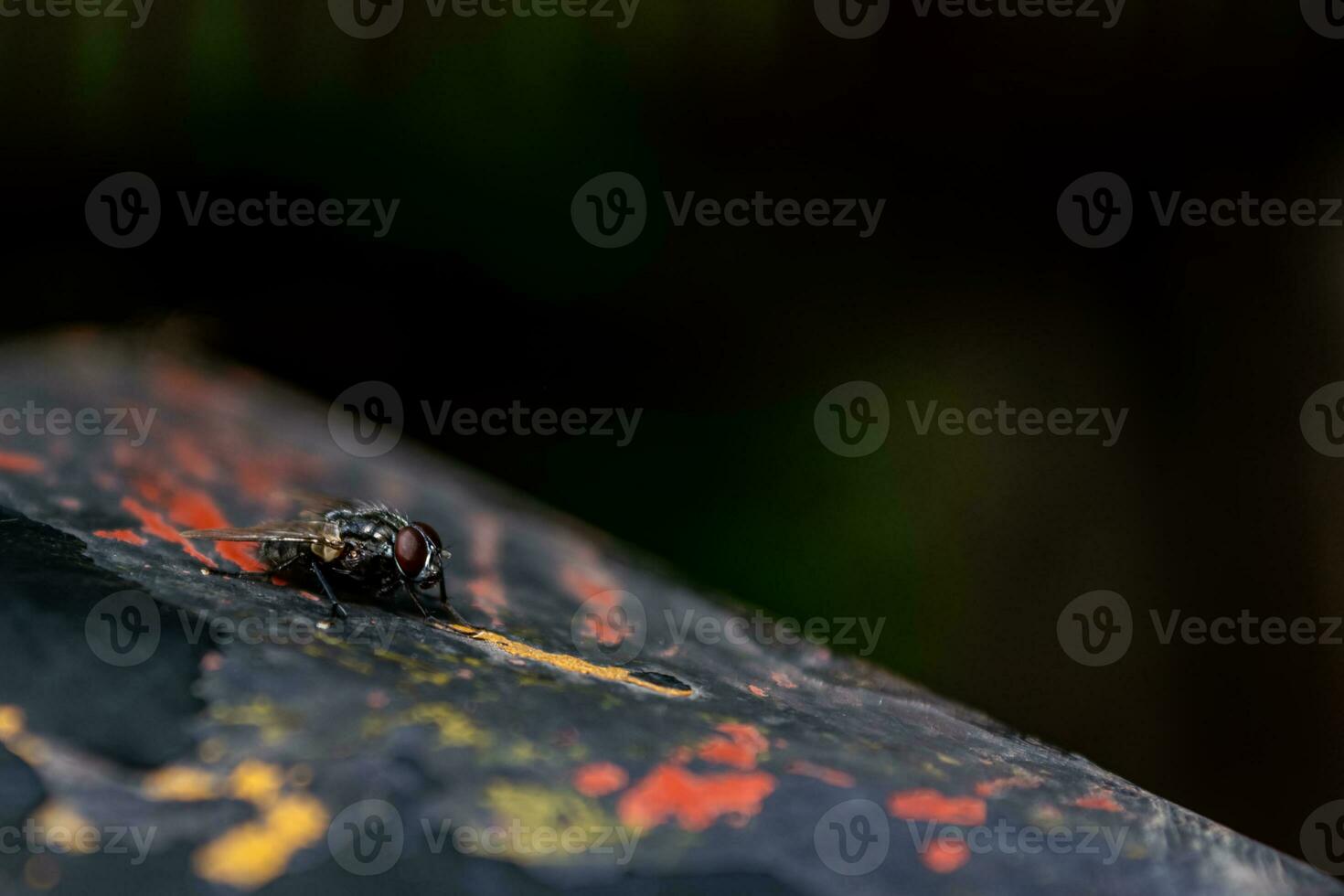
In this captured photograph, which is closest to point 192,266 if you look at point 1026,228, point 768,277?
point 768,277

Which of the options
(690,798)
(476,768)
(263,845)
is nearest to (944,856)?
(690,798)

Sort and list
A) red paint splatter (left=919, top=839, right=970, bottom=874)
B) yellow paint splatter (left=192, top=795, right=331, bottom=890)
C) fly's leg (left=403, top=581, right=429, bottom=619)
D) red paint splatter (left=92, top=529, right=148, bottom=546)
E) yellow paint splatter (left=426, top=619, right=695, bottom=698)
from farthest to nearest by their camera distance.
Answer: fly's leg (left=403, top=581, right=429, bottom=619), red paint splatter (left=92, top=529, right=148, bottom=546), yellow paint splatter (left=426, top=619, right=695, bottom=698), red paint splatter (left=919, top=839, right=970, bottom=874), yellow paint splatter (left=192, top=795, right=331, bottom=890)

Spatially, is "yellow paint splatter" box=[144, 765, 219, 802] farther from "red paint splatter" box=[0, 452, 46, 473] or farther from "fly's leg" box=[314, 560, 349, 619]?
"red paint splatter" box=[0, 452, 46, 473]

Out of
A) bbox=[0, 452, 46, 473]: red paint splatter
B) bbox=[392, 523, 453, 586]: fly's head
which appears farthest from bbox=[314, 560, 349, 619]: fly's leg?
bbox=[0, 452, 46, 473]: red paint splatter

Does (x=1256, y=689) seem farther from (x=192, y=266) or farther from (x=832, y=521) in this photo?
(x=192, y=266)

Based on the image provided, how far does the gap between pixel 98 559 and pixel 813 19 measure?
1.56m

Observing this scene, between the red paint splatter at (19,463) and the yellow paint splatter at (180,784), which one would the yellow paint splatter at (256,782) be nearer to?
the yellow paint splatter at (180,784)

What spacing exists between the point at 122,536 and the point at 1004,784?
3.18 feet

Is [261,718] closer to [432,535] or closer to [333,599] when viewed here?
[333,599]

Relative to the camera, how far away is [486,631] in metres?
1.25

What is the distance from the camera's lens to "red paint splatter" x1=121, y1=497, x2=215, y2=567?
1.33m

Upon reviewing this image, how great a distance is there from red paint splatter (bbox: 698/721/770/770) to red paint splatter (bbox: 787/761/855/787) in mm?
32

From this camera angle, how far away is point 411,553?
4.87ft

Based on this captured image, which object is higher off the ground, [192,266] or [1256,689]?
[192,266]
